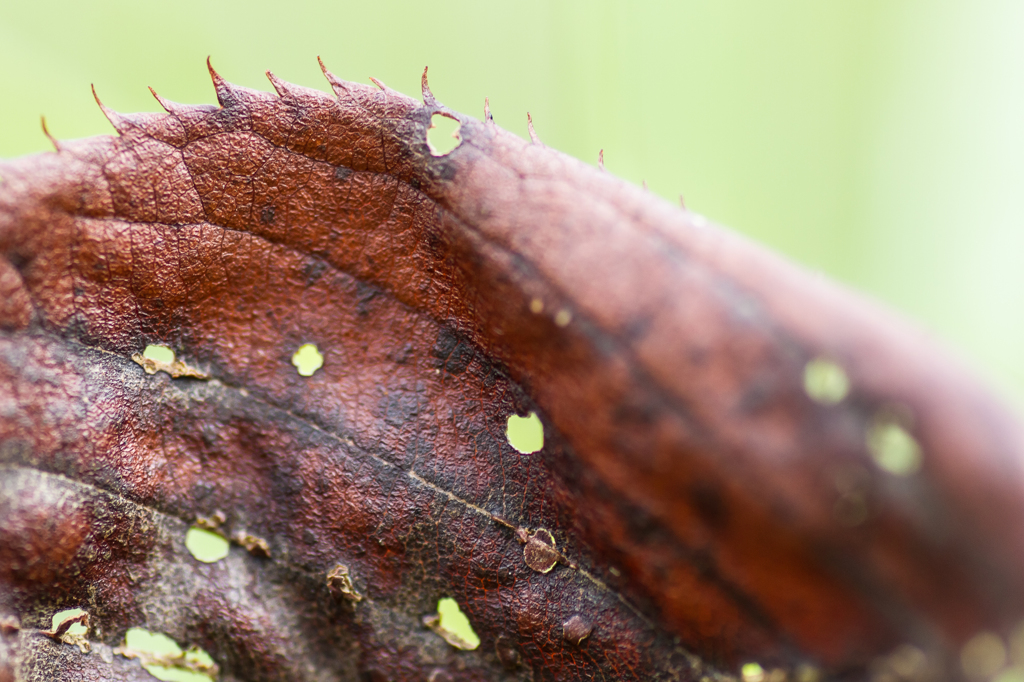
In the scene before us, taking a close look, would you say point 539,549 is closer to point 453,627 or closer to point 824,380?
point 453,627

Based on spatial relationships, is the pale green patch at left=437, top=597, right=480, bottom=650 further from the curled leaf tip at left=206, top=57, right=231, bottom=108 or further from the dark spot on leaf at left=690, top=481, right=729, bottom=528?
the curled leaf tip at left=206, top=57, right=231, bottom=108

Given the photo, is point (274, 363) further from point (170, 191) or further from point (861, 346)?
point (861, 346)

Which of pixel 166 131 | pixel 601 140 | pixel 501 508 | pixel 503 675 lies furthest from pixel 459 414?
pixel 601 140

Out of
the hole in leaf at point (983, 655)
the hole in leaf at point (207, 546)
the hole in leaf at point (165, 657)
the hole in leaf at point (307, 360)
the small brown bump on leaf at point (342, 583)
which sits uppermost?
the hole in leaf at point (983, 655)

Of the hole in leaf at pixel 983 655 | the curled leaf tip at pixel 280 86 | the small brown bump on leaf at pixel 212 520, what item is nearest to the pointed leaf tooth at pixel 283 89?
the curled leaf tip at pixel 280 86

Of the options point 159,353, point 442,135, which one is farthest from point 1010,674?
point 159,353

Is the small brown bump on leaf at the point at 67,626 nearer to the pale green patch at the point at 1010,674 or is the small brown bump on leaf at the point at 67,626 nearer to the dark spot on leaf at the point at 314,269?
the dark spot on leaf at the point at 314,269
